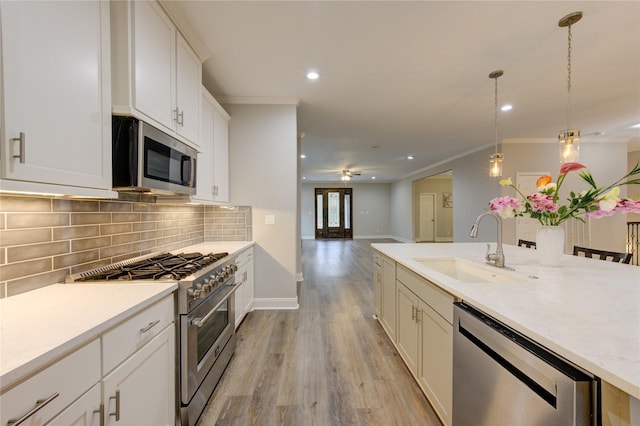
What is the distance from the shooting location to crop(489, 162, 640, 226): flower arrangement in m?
1.40

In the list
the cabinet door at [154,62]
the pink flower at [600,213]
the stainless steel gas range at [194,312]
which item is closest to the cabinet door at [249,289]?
the stainless steel gas range at [194,312]

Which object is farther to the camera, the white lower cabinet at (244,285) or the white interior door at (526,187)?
the white interior door at (526,187)

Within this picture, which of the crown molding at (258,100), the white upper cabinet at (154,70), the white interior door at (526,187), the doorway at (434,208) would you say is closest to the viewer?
the white upper cabinet at (154,70)

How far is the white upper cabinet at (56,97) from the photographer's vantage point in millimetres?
859

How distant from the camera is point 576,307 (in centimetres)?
103

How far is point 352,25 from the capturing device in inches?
75.1

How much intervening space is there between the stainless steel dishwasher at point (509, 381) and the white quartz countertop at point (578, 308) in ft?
0.18

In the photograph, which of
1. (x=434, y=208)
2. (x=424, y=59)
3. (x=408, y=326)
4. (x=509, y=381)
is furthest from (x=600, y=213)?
(x=434, y=208)

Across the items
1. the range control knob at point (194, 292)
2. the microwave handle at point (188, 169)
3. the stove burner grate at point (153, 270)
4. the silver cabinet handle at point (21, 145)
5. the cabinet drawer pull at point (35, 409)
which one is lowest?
the cabinet drawer pull at point (35, 409)

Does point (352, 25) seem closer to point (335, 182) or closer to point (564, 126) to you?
point (564, 126)

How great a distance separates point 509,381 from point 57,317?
1674 mm

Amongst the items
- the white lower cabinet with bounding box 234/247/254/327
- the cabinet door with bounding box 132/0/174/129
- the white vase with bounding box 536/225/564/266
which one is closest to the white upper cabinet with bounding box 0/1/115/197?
the cabinet door with bounding box 132/0/174/129

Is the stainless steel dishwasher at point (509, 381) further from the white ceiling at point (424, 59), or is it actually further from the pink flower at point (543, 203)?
the white ceiling at point (424, 59)

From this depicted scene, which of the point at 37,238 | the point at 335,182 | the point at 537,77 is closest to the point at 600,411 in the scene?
the point at 37,238
